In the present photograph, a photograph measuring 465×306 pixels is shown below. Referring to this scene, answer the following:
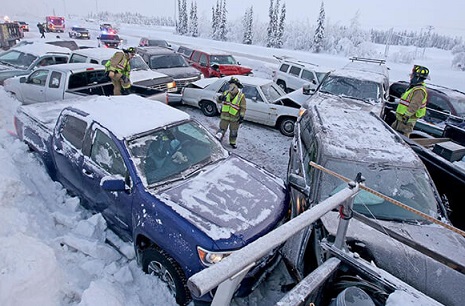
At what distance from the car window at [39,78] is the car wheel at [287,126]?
6487 millimetres

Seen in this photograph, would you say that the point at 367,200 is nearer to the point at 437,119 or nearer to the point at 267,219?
the point at 267,219

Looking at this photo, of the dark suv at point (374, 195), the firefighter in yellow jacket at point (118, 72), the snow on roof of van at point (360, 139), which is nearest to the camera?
the dark suv at point (374, 195)

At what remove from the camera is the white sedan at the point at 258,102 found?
29.5 feet

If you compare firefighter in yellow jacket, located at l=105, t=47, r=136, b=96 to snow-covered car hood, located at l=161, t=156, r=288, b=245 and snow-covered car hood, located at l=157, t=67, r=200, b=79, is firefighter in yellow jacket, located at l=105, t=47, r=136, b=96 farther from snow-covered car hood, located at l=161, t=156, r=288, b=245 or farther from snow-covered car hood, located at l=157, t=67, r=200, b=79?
snow-covered car hood, located at l=161, t=156, r=288, b=245

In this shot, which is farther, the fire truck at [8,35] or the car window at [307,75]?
the fire truck at [8,35]

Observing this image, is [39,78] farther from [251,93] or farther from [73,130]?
[251,93]

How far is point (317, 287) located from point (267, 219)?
1345 mm

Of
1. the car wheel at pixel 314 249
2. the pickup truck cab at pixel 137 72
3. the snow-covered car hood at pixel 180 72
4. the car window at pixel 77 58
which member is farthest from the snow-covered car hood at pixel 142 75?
the car wheel at pixel 314 249

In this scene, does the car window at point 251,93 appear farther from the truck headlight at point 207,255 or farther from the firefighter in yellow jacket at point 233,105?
the truck headlight at point 207,255

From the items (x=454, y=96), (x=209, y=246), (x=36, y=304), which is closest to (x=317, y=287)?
(x=209, y=246)

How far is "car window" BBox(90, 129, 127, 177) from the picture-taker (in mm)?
3713

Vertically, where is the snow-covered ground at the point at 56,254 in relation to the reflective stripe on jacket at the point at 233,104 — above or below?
below

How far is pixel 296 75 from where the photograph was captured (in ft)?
47.0

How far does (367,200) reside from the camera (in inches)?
144
